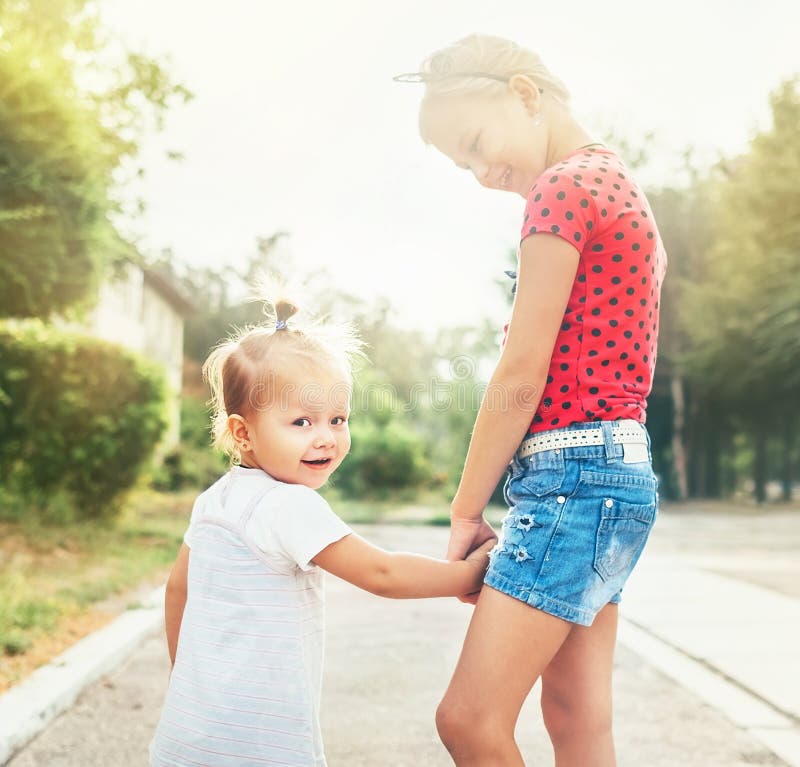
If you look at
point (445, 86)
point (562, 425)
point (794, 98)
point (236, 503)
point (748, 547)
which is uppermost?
point (794, 98)

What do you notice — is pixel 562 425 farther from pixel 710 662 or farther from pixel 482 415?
pixel 710 662

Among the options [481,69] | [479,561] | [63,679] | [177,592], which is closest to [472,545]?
[479,561]

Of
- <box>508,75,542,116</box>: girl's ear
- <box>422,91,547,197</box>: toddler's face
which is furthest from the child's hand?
<box>508,75,542,116</box>: girl's ear

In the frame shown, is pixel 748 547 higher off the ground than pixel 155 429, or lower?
lower

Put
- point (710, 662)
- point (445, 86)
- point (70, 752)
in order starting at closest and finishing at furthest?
point (445, 86)
point (70, 752)
point (710, 662)

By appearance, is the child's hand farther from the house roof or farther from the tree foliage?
the house roof

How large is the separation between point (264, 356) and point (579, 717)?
3.67 feet

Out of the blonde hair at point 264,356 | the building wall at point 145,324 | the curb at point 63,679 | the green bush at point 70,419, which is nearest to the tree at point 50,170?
the green bush at point 70,419

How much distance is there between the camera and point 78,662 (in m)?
4.96

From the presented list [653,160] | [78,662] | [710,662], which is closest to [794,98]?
[653,160]

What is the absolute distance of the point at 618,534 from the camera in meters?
2.02

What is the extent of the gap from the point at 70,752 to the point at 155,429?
895 cm

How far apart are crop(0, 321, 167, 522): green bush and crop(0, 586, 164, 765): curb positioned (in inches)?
234

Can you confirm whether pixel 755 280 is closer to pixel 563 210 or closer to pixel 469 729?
pixel 563 210
